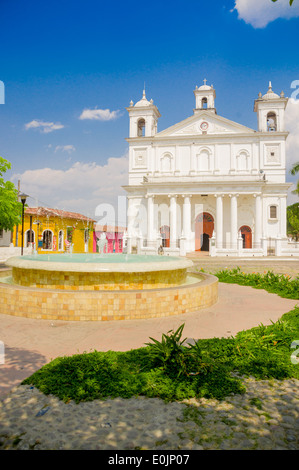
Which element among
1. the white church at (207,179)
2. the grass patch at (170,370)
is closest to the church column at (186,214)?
the white church at (207,179)

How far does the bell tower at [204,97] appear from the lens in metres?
35.6

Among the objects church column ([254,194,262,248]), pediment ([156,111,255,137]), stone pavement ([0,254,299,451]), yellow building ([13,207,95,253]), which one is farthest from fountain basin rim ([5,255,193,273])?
pediment ([156,111,255,137])

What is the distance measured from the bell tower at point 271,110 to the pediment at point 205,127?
1.82 metres

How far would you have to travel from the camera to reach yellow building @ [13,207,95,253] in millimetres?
35156

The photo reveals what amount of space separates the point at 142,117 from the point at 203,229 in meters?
14.1

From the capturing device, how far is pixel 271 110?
107 ft

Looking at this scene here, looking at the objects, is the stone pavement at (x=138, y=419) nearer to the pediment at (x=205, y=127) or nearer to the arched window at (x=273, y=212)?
the arched window at (x=273, y=212)

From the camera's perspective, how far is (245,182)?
95.7 feet

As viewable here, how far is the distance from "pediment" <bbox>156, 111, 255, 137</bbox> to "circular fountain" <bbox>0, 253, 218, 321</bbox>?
28.4m

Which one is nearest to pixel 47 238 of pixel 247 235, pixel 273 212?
pixel 247 235

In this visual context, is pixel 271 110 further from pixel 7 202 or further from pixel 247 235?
pixel 7 202

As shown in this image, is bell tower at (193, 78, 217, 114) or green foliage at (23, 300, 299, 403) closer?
green foliage at (23, 300, 299, 403)

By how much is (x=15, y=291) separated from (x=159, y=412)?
401 cm

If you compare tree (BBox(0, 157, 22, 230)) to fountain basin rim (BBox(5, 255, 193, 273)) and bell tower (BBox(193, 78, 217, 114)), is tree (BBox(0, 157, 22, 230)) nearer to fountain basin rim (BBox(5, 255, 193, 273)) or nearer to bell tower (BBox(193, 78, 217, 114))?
fountain basin rim (BBox(5, 255, 193, 273))
